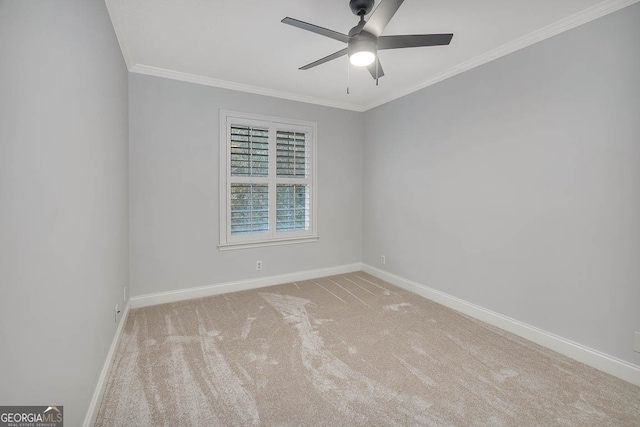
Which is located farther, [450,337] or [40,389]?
[450,337]


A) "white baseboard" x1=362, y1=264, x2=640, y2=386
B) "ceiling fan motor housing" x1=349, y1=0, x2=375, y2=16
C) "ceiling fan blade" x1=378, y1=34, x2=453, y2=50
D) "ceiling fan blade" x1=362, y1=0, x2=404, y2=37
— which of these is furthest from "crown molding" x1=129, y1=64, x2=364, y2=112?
"white baseboard" x1=362, y1=264, x2=640, y2=386

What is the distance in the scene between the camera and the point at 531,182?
250cm

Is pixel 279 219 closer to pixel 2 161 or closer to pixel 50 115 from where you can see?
pixel 50 115

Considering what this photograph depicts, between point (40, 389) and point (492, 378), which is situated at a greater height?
point (40, 389)

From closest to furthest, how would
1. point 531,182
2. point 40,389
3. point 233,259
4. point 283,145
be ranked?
point 40,389 → point 531,182 → point 233,259 → point 283,145

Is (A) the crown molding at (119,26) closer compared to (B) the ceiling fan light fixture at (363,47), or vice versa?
(B) the ceiling fan light fixture at (363,47)

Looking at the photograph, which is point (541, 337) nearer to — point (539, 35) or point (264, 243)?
point (539, 35)

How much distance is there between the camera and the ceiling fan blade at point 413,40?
183 cm

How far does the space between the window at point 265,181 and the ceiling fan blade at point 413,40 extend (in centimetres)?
216

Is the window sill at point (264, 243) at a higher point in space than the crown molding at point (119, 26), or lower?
lower

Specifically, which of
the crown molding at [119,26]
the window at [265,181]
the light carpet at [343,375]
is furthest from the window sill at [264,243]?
the crown molding at [119,26]

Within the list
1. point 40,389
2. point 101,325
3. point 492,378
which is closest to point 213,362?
point 101,325

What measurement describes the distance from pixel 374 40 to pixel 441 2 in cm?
67

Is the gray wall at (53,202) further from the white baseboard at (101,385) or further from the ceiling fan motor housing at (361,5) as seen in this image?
the ceiling fan motor housing at (361,5)
